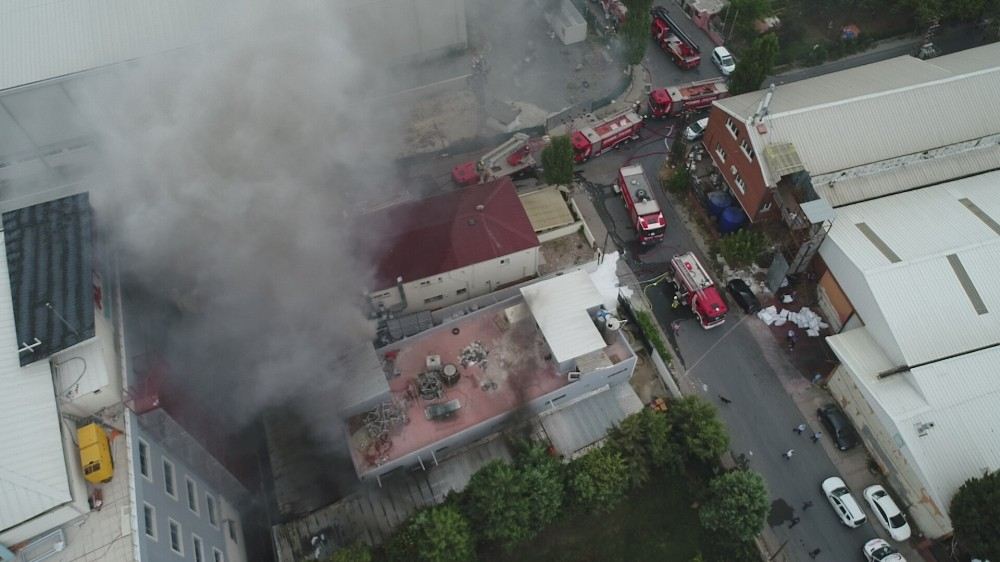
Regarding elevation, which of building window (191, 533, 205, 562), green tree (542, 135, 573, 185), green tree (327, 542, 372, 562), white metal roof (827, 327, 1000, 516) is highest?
green tree (542, 135, 573, 185)

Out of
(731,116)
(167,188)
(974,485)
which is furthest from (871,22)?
(167,188)

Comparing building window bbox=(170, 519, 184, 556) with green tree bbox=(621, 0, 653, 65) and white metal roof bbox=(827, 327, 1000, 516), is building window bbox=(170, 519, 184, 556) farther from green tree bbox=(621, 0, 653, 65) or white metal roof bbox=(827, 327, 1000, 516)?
green tree bbox=(621, 0, 653, 65)

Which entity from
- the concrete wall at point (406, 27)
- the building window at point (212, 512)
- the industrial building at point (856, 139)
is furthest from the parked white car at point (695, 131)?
the building window at point (212, 512)

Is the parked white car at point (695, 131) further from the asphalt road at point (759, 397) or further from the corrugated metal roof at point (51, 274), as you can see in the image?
the corrugated metal roof at point (51, 274)

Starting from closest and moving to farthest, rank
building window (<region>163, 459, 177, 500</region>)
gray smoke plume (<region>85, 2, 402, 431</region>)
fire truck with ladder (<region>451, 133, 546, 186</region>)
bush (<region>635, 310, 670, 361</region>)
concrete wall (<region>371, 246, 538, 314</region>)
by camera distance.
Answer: building window (<region>163, 459, 177, 500</region>), gray smoke plume (<region>85, 2, 402, 431</region>), concrete wall (<region>371, 246, 538, 314</region>), bush (<region>635, 310, 670, 361</region>), fire truck with ladder (<region>451, 133, 546, 186</region>)

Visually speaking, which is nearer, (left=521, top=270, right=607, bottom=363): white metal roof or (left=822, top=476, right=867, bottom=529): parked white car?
(left=822, top=476, right=867, bottom=529): parked white car

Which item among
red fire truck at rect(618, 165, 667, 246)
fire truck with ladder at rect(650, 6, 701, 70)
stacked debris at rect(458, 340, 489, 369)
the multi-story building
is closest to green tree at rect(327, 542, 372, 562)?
the multi-story building

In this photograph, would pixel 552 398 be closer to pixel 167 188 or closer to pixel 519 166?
pixel 519 166

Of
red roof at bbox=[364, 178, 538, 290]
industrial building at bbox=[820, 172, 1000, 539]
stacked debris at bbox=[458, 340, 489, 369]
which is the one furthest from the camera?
red roof at bbox=[364, 178, 538, 290]
